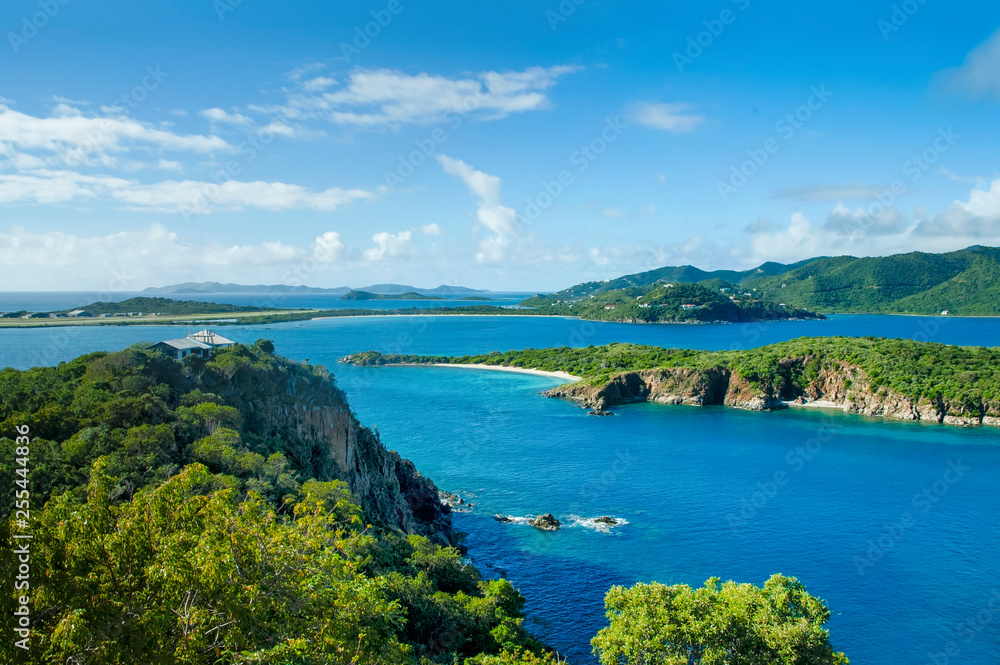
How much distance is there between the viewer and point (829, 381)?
84500mm

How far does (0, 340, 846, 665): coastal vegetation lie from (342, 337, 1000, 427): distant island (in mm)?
54879

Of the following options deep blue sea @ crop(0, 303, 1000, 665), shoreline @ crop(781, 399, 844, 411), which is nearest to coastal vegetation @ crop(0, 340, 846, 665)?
deep blue sea @ crop(0, 303, 1000, 665)

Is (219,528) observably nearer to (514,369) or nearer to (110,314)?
→ (514,369)

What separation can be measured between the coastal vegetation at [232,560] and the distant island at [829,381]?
54879 millimetres

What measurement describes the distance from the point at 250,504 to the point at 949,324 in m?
225

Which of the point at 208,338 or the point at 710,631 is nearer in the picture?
the point at 710,631

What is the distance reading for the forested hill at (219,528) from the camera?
966cm

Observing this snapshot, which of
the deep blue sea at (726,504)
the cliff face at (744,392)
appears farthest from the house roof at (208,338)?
the cliff face at (744,392)

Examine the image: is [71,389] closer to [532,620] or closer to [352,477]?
[352,477]

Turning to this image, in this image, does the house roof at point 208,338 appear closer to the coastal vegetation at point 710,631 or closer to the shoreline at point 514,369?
the coastal vegetation at point 710,631

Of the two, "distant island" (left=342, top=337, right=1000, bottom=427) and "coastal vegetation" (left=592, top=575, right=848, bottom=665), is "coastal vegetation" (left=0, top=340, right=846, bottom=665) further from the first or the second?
"distant island" (left=342, top=337, right=1000, bottom=427)

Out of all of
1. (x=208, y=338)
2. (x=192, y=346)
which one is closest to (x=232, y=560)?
(x=192, y=346)

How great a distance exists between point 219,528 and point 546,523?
30.9m

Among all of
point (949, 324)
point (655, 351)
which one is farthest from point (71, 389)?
point (949, 324)
